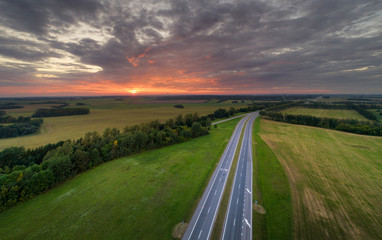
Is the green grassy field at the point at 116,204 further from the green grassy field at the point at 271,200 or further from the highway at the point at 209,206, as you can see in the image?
the green grassy field at the point at 271,200

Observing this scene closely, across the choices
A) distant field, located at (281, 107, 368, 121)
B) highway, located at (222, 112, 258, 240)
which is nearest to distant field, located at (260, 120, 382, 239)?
highway, located at (222, 112, 258, 240)

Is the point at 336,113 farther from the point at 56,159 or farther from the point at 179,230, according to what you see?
the point at 56,159

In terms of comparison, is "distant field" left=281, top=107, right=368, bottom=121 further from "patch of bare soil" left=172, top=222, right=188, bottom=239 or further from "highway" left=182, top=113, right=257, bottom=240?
"patch of bare soil" left=172, top=222, right=188, bottom=239

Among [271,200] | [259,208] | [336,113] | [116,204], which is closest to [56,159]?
[116,204]

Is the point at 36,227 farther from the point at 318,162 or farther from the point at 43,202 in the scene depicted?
the point at 318,162

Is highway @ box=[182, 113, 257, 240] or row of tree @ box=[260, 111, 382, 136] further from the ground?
row of tree @ box=[260, 111, 382, 136]

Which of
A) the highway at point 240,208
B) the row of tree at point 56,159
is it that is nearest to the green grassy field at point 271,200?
the highway at point 240,208
